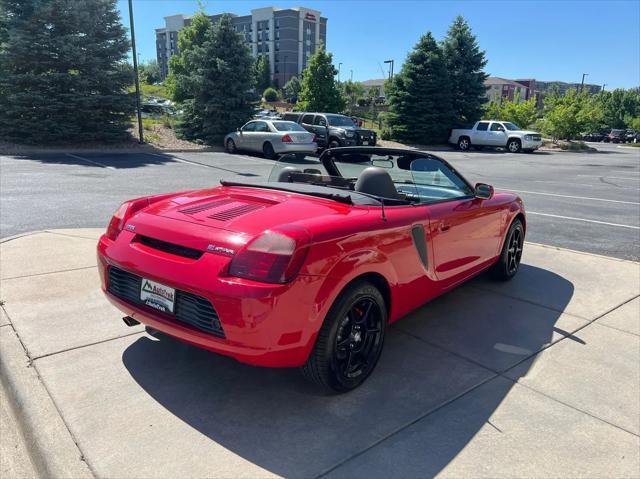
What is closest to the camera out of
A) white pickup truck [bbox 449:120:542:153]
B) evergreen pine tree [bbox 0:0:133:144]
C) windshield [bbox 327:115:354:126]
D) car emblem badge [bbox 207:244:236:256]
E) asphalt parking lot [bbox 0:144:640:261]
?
car emblem badge [bbox 207:244:236:256]

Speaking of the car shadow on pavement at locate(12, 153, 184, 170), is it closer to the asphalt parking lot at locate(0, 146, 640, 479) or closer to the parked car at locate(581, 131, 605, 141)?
the asphalt parking lot at locate(0, 146, 640, 479)

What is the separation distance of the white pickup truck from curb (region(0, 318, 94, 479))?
2951 centimetres

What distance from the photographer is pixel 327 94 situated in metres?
38.3

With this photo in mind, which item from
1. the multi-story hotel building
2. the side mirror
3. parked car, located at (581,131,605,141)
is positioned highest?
the multi-story hotel building

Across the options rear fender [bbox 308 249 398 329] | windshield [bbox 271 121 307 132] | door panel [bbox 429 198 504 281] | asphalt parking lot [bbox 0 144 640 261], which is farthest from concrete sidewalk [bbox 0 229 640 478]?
windshield [bbox 271 121 307 132]

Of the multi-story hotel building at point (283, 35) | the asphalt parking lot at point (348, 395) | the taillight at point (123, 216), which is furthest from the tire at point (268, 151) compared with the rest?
the multi-story hotel building at point (283, 35)

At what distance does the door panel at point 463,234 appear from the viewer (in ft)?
12.0

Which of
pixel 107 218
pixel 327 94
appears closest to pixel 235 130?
pixel 107 218

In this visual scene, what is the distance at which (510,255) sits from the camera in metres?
5.09

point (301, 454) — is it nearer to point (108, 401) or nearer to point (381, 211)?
point (108, 401)

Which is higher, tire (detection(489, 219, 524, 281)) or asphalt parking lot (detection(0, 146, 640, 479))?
tire (detection(489, 219, 524, 281))

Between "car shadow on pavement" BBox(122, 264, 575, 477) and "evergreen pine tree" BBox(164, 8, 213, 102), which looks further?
"evergreen pine tree" BBox(164, 8, 213, 102)

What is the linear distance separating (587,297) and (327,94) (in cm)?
3558

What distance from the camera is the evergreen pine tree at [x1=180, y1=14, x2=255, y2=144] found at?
21688 mm
